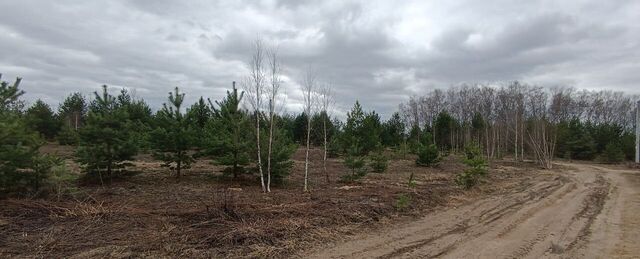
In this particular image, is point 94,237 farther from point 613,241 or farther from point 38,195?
point 613,241

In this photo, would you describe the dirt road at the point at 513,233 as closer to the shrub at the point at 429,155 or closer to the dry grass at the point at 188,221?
the dry grass at the point at 188,221

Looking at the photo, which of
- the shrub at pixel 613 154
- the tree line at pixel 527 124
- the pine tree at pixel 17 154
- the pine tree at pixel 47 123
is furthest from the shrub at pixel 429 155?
the pine tree at pixel 47 123

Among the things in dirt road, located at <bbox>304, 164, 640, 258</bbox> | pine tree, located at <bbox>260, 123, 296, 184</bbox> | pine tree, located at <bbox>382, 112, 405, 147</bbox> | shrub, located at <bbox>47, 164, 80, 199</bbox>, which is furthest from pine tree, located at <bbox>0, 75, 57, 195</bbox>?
pine tree, located at <bbox>382, 112, 405, 147</bbox>

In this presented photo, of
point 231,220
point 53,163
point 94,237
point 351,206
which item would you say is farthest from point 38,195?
point 351,206

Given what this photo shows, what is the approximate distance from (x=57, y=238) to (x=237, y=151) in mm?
8048

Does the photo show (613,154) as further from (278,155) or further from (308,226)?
(308,226)

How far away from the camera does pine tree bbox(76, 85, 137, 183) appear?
13203mm

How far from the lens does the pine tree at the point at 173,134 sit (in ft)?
47.6

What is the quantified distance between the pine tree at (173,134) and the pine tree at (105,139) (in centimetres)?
102

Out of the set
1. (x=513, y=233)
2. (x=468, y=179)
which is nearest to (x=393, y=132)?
(x=468, y=179)

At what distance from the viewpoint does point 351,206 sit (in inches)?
398

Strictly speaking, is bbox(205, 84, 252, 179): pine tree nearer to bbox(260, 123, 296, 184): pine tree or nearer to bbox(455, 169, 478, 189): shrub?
bbox(260, 123, 296, 184): pine tree

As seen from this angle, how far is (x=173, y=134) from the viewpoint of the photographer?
14.5m

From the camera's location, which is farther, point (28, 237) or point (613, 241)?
point (613, 241)
